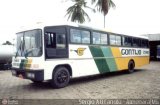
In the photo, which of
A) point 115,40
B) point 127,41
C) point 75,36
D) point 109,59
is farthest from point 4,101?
point 127,41

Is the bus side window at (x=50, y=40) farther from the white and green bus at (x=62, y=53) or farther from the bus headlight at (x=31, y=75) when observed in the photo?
the bus headlight at (x=31, y=75)

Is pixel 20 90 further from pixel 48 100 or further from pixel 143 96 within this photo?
pixel 143 96

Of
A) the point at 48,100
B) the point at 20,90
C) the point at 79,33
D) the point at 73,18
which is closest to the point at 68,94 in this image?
the point at 48,100

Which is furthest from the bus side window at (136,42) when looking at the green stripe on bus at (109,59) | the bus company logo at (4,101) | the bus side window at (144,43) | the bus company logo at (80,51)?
the bus company logo at (4,101)

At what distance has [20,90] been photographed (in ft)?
34.0

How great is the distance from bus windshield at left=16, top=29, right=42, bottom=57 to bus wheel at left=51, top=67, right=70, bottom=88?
1256 mm

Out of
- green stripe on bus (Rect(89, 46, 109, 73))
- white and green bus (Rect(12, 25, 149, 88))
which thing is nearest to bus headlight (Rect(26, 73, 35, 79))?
white and green bus (Rect(12, 25, 149, 88))

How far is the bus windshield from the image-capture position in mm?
10039

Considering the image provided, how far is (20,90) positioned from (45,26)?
3.06 meters

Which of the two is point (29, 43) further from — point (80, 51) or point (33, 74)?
point (80, 51)

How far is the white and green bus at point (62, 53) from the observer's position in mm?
10016

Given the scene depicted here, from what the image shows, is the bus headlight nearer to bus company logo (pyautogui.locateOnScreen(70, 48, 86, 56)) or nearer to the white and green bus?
the white and green bus

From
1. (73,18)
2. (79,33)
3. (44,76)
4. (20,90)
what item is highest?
(73,18)

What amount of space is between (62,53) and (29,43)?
1.58 metres
